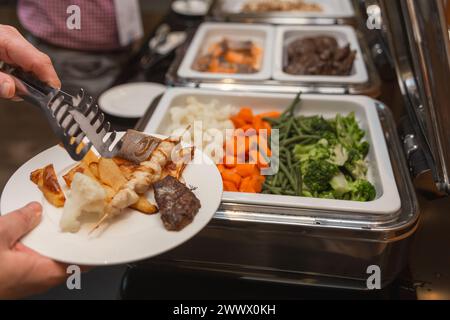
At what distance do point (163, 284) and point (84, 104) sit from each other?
2.19ft

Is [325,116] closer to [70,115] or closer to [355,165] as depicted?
[355,165]

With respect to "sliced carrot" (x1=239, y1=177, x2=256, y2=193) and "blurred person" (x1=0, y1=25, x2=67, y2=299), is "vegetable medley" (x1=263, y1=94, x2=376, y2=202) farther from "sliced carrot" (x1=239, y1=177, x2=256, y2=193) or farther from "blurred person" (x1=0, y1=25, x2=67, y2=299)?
"blurred person" (x1=0, y1=25, x2=67, y2=299)

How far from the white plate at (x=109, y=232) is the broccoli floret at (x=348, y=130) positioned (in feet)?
2.39

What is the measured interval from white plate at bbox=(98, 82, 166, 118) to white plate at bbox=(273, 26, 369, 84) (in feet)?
2.33

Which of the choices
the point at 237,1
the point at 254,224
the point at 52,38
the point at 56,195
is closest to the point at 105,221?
the point at 56,195

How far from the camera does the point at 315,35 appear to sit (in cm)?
282

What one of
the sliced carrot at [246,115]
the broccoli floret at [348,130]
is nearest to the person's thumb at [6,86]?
the sliced carrot at [246,115]

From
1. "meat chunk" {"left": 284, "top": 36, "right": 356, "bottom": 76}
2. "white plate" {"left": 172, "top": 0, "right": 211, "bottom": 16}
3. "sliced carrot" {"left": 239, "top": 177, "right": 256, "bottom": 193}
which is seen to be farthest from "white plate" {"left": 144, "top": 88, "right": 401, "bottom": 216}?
"white plate" {"left": 172, "top": 0, "right": 211, "bottom": 16}

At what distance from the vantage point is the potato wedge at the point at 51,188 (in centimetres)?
118

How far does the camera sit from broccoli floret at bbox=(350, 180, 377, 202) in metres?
1.49

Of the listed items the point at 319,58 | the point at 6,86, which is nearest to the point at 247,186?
the point at 6,86

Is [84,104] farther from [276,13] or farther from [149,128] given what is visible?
[276,13]

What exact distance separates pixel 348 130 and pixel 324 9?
177 centimetres

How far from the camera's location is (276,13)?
119 inches
